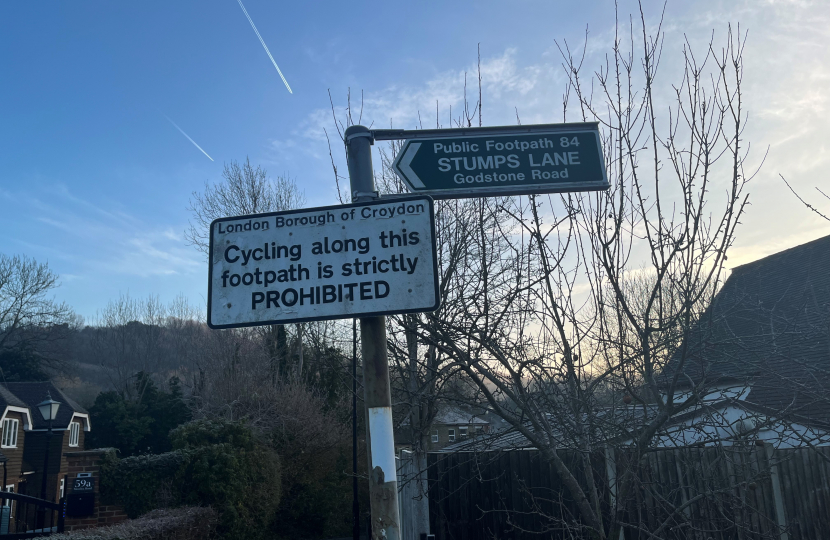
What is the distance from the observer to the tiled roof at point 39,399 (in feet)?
98.5

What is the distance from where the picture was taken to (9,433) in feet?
86.6

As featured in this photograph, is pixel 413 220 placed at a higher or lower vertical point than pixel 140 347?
lower

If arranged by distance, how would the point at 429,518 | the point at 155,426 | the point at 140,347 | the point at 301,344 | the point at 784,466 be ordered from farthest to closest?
the point at 140,347
the point at 155,426
the point at 301,344
the point at 429,518
the point at 784,466

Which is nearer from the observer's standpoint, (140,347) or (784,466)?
(784,466)

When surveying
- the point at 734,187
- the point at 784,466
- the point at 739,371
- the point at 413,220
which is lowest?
the point at 784,466

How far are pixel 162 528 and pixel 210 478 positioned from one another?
4310 millimetres

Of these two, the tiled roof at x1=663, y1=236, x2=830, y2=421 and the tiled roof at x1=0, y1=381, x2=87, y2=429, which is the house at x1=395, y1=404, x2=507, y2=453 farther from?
the tiled roof at x1=0, y1=381, x2=87, y2=429

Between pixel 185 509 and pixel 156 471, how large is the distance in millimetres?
1635

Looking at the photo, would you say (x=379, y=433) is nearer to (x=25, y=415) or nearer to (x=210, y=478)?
(x=210, y=478)

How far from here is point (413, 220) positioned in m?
2.31

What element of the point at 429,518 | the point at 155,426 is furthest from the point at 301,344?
the point at 429,518

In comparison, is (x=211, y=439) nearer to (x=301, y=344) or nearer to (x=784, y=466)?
(x=301, y=344)

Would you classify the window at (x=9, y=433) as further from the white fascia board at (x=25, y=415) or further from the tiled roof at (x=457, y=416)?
the tiled roof at (x=457, y=416)

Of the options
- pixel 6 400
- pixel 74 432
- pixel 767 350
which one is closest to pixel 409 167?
pixel 767 350
